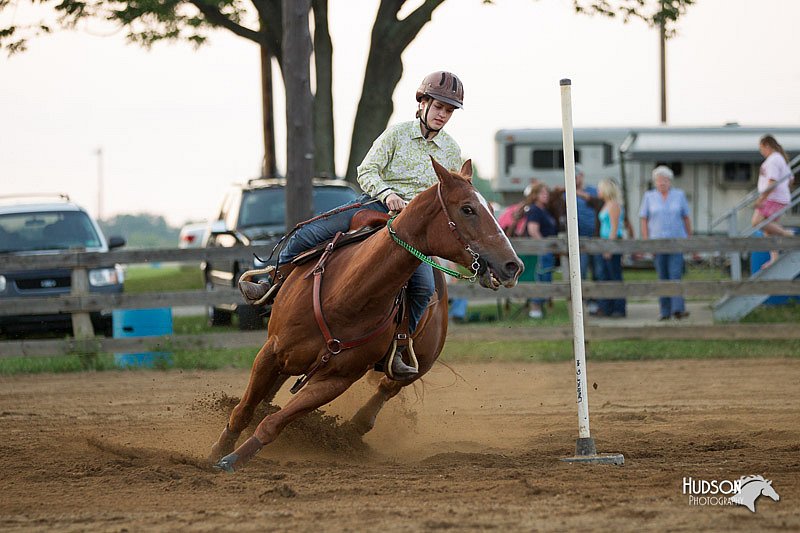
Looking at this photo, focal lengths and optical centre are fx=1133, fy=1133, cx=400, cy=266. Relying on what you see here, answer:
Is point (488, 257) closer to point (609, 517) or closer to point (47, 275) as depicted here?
point (609, 517)

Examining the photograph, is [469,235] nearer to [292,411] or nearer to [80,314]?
[292,411]

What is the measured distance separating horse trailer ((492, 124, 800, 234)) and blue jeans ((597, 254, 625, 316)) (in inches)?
352

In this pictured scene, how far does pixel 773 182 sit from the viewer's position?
15.7 m

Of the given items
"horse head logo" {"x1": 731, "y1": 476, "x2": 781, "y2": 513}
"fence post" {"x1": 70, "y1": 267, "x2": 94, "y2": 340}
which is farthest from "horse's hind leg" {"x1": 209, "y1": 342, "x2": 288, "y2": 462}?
"fence post" {"x1": 70, "y1": 267, "x2": 94, "y2": 340}

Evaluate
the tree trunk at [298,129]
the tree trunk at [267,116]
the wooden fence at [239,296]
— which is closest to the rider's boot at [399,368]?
the wooden fence at [239,296]

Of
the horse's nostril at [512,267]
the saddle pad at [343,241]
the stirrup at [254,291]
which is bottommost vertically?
the stirrup at [254,291]

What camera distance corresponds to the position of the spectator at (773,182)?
51.4ft

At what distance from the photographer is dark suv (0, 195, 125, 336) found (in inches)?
582

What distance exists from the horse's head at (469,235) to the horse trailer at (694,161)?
2055 cm

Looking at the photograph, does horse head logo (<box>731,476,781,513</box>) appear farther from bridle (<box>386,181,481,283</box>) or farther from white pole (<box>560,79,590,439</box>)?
bridle (<box>386,181,481,283</box>)

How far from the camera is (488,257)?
6168 millimetres

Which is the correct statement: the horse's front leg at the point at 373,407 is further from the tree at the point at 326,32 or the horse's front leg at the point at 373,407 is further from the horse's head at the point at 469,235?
the tree at the point at 326,32

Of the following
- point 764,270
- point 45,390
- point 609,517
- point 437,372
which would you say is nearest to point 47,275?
point 45,390

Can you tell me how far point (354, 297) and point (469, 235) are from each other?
3.04ft
